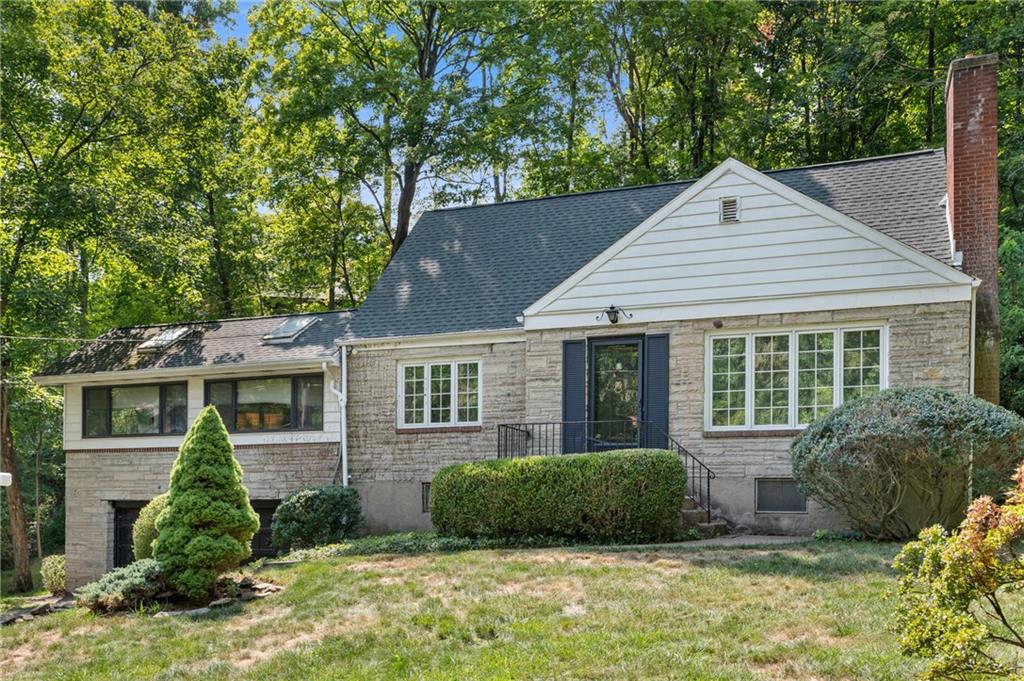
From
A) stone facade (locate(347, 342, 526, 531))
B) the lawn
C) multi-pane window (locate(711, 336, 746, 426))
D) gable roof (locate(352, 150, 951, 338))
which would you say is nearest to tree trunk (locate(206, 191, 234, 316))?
gable roof (locate(352, 150, 951, 338))

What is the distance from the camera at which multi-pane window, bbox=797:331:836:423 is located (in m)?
13.8

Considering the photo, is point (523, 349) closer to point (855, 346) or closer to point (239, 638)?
point (855, 346)

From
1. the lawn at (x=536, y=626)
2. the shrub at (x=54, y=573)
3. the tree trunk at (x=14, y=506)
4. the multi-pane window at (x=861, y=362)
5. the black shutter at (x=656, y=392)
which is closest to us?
the lawn at (x=536, y=626)

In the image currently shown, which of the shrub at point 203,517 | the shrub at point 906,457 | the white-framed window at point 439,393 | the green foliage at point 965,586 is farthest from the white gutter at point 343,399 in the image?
the green foliage at point 965,586

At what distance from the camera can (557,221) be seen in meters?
18.7

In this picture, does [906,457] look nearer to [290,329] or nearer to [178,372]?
[290,329]

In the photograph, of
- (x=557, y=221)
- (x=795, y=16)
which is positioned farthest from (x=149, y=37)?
(x=795, y=16)

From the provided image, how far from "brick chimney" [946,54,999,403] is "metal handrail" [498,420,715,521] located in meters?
4.09

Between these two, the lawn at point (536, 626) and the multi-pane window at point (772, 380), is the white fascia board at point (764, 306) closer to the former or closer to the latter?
the multi-pane window at point (772, 380)

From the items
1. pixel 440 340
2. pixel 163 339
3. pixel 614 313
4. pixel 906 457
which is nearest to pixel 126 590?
pixel 440 340

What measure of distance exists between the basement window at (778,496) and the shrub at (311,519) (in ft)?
21.7

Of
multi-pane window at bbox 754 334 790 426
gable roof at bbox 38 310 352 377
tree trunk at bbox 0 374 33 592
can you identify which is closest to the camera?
multi-pane window at bbox 754 334 790 426

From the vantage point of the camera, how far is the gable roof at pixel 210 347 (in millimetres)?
18438

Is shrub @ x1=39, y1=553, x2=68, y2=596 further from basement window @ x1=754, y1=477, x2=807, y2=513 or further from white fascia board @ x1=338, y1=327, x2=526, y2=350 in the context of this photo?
basement window @ x1=754, y1=477, x2=807, y2=513
